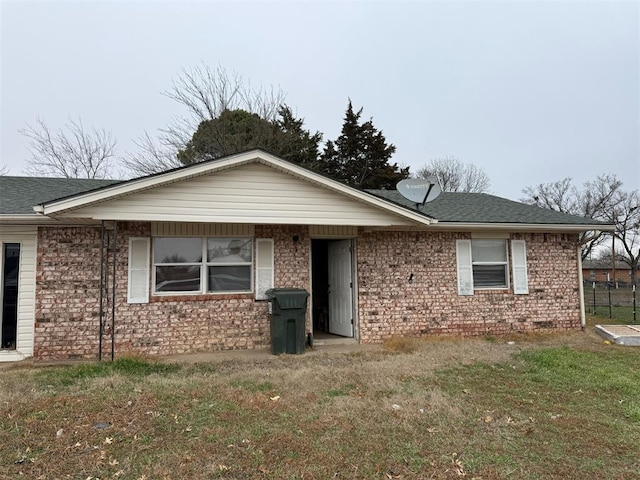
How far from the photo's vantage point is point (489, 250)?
9.60 m

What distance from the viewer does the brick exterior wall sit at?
734 centimetres

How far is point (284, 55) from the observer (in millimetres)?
18125

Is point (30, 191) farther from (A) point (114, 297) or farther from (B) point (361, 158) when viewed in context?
(B) point (361, 158)

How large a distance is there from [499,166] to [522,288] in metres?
30.5

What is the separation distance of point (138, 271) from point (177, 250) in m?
0.80

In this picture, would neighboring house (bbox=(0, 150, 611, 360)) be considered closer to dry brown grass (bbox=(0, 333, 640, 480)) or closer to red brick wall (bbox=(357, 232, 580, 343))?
red brick wall (bbox=(357, 232, 580, 343))

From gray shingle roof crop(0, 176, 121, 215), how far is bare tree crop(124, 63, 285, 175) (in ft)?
38.5

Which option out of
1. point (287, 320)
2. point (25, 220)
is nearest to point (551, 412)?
point (287, 320)

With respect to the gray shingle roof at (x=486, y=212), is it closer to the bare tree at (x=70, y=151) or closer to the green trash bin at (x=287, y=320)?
the green trash bin at (x=287, y=320)

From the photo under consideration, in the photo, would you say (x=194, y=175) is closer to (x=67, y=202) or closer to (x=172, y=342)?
(x=67, y=202)

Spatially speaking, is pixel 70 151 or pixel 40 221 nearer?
pixel 40 221

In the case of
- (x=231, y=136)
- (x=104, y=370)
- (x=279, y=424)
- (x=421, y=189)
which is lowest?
(x=279, y=424)

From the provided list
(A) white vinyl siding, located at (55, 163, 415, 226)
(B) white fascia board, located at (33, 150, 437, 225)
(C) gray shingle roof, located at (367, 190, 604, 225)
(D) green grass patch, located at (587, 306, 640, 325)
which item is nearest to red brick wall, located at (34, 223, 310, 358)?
(A) white vinyl siding, located at (55, 163, 415, 226)

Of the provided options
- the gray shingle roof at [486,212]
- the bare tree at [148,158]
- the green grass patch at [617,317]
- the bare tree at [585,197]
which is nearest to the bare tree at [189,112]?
the bare tree at [148,158]
